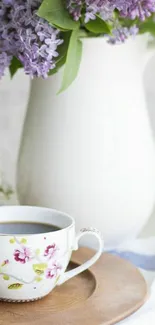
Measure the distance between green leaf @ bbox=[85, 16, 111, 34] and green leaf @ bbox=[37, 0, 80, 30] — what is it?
19mm

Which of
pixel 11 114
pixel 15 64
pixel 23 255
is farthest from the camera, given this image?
pixel 11 114

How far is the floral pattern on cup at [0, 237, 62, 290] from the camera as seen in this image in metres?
0.59

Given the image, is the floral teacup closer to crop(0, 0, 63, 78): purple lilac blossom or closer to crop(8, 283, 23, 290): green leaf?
crop(8, 283, 23, 290): green leaf

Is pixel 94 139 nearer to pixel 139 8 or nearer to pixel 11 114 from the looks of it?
pixel 139 8

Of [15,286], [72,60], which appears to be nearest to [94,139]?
[72,60]

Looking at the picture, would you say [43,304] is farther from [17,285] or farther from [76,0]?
[76,0]

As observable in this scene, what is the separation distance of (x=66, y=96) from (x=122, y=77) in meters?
0.06

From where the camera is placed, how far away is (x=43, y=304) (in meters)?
0.61

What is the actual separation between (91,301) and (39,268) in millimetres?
55

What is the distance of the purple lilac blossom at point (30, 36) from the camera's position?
0.64m

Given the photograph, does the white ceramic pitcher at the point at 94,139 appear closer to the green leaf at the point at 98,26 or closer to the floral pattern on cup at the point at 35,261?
the green leaf at the point at 98,26

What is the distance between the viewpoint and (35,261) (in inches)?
23.5

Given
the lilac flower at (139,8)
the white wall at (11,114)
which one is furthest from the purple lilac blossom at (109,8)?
the white wall at (11,114)

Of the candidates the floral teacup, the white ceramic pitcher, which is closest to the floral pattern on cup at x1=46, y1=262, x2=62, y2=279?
the floral teacup
